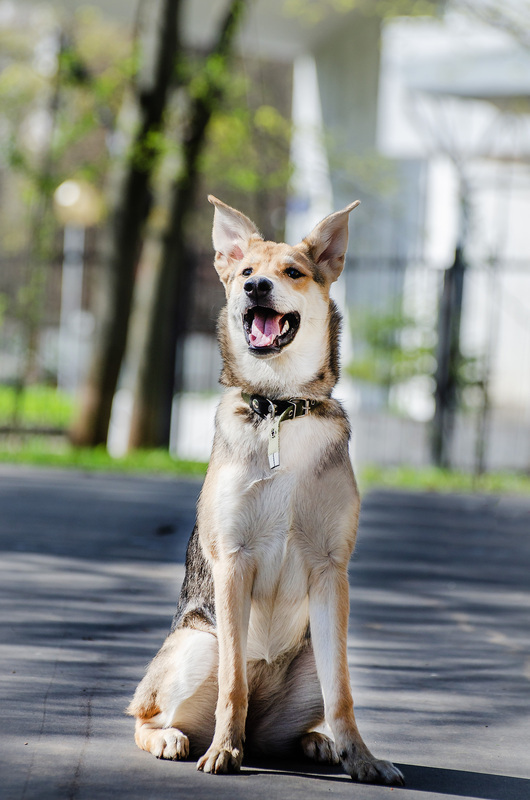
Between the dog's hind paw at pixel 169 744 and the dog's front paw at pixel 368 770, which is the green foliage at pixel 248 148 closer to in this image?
the dog's hind paw at pixel 169 744

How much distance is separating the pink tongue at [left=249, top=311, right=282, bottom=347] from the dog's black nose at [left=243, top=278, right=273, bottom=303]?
0.11m

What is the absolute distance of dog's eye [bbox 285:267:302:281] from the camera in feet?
11.6

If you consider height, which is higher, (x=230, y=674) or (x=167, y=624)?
(x=230, y=674)

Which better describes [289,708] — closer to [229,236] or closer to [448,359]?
[229,236]

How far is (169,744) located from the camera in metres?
3.35

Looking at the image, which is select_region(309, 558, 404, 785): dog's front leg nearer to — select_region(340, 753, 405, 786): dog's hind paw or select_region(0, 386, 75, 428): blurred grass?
select_region(340, 753, 405, 786): dog's hind paw

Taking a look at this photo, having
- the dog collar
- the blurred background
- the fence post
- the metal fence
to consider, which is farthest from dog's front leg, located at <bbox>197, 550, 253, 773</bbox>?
the fence post

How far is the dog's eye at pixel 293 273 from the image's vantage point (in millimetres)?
3533

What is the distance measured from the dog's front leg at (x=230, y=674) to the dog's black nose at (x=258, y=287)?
897mm

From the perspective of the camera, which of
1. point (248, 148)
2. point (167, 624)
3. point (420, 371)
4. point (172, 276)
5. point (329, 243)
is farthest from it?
point (248, 148)

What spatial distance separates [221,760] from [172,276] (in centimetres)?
1149

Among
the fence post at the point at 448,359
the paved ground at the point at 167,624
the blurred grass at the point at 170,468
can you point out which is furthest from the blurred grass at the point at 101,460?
the fence post at the point at 448,359

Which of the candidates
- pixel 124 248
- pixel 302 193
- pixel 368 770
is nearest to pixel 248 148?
pixel 302 193

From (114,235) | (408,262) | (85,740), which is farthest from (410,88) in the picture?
(85,740)
